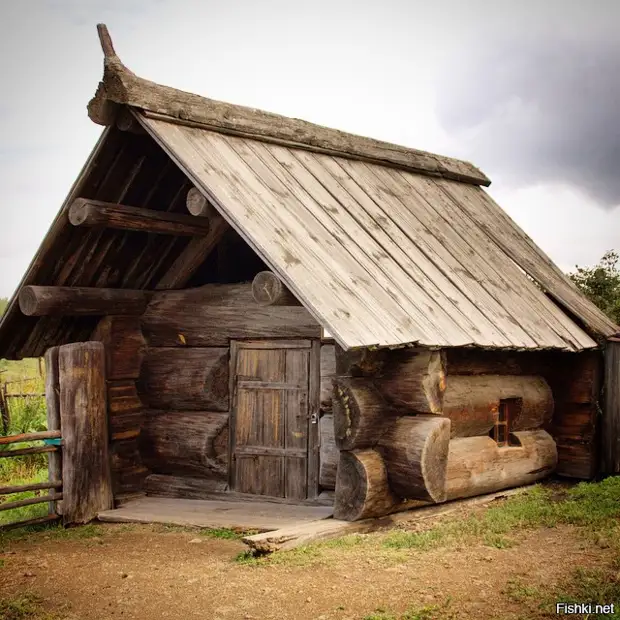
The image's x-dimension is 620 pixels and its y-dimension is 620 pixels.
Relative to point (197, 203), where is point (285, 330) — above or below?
below

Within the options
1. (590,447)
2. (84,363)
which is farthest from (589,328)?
(84,363)

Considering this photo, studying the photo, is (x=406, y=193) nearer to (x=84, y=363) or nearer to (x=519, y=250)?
(x=519, y=250)

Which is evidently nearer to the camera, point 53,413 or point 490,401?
point 53,413

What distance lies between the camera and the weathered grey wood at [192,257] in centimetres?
1056

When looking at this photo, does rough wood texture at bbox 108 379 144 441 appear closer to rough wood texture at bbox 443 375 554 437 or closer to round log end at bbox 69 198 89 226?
round log end at bbox 69 198 89 226

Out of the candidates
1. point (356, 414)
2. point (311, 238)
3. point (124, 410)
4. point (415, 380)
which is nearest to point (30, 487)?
point (124, 410)

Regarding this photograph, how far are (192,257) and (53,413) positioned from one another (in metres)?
Result: 2.57

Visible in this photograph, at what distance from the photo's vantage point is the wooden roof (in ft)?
27.9

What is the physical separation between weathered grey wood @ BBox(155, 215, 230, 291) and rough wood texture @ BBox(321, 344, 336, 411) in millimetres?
2062

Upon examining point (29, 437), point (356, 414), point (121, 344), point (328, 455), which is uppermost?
point (121, 344)

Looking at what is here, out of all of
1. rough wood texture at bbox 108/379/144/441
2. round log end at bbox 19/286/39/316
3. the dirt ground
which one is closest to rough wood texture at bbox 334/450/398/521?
the dirt ground

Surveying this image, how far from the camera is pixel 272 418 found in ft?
33.4

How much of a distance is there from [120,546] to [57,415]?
216cm

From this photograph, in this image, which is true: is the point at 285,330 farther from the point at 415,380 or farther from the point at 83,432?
the point at 83,432
